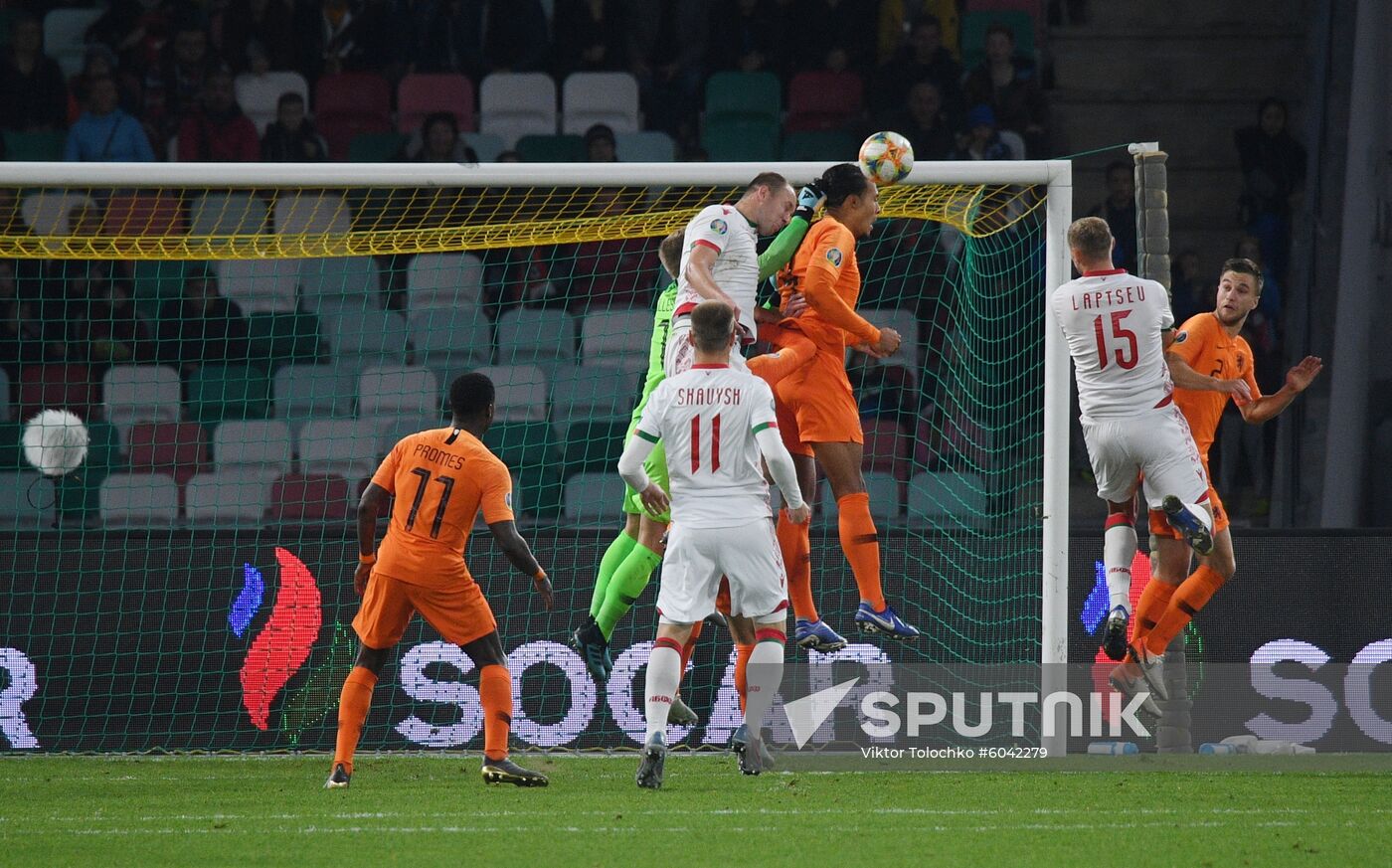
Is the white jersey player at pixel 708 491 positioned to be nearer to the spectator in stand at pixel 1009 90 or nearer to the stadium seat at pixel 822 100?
the spectator in stand at pixel 1009 90

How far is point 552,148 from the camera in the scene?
553 inches

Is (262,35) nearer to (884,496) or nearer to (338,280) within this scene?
(338,280)

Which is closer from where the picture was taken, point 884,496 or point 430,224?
point 884,496

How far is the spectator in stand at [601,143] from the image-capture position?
13258 mm

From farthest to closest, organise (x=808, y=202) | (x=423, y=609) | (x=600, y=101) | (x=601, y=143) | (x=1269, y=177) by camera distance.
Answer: (x=600, y=101) < (x=1269, y=177) < (x=601, y=143) < (x=808, y=202) < (x=423, y=609)

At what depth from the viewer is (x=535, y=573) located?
7656 mm

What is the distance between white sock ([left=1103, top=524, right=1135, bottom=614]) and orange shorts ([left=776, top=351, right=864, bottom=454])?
1.42 metres

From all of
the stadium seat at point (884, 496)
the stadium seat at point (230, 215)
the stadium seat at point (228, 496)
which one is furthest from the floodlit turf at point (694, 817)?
the stadium seat at point (230, 215)

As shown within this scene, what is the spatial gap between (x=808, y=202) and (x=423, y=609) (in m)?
2.59

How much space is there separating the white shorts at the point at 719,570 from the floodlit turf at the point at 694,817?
0.78 metres

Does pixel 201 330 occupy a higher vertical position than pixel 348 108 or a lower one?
lower

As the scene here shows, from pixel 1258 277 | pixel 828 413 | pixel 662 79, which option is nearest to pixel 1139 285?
pixel 1258 277

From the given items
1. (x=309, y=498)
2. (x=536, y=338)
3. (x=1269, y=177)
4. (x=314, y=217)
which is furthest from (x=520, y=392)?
(x=1269, y=177)

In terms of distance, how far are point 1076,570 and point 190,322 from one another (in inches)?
248
